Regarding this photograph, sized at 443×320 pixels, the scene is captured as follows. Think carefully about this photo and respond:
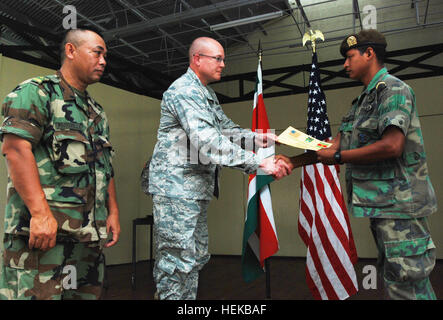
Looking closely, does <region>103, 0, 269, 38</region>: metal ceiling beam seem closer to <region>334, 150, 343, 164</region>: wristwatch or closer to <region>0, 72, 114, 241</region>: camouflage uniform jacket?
<region>334, 150, 343, 164</region>: wristwatch

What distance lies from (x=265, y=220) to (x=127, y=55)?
5258 millimetres

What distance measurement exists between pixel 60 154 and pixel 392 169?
4.76ft

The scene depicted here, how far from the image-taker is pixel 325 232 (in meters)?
2.86

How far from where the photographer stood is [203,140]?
166 centimetres

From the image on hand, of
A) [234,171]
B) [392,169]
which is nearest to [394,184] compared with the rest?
[392,169]

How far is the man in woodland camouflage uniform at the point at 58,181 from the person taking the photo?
1.19 meters

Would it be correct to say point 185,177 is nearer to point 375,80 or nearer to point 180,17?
point 375,80

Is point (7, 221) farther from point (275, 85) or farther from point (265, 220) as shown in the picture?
point (275, 85)

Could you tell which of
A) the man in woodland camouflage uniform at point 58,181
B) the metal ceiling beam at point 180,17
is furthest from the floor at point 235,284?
the metal ceiling beam at point 180,17

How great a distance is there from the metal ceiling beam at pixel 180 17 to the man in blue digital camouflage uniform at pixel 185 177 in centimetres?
321

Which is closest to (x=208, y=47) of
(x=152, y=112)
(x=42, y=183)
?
(x=42, y=183)
